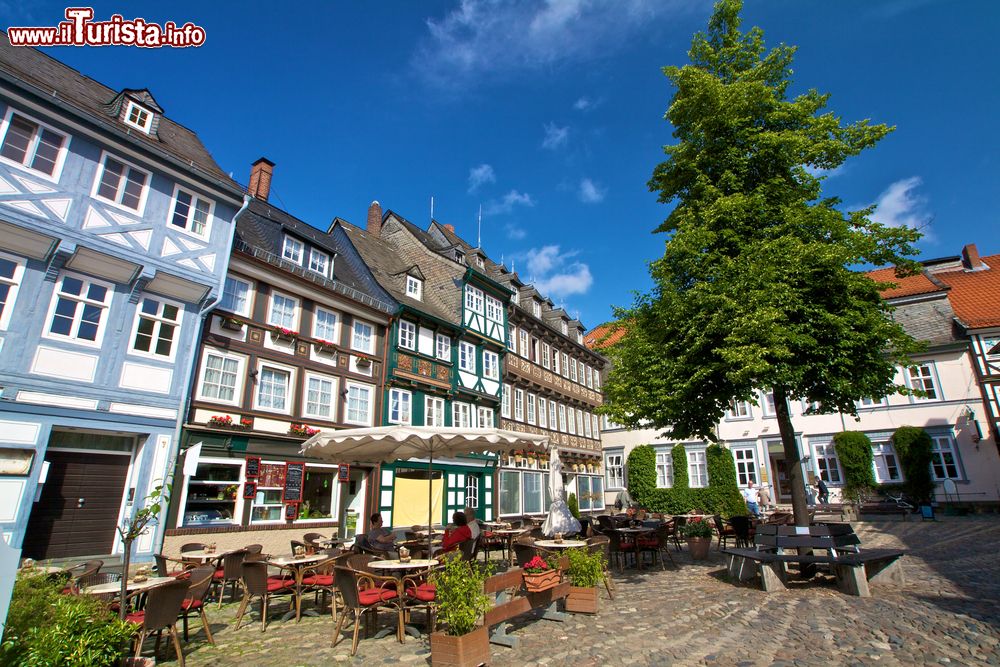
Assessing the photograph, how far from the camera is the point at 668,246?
9.73 m

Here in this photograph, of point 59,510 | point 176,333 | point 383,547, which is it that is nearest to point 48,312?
point 176,333

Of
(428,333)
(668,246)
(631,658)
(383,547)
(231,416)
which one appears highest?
(428,333)

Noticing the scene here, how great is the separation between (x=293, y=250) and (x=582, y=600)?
45.1 ft

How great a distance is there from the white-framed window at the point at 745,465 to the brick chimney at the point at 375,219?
21273mm

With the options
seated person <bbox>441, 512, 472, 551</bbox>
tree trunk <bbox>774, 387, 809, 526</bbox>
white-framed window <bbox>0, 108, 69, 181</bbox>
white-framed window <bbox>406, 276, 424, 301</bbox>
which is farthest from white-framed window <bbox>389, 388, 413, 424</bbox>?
tree trunk <bbox>774, 387, 809, 526</bbox>

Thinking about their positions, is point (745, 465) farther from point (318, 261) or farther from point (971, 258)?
point (318, 261)

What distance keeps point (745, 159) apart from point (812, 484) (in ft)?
66.6

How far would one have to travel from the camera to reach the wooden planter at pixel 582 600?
7.08 meters

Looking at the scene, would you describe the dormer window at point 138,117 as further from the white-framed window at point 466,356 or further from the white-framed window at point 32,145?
the white-framed window at point 466,356

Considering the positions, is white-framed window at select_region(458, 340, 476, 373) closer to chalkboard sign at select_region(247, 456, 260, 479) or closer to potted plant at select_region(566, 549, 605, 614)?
chalkboard sign at select_region(247, 456, 260, 479)

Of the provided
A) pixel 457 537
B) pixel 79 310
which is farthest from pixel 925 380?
pixel 79 310

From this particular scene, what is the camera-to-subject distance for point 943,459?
2220 cm

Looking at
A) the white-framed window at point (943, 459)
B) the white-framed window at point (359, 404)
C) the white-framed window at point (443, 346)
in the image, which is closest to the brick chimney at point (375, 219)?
the white-framed window at point (443, 346)

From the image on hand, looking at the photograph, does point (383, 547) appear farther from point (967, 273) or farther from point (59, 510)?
point (967, 273)
